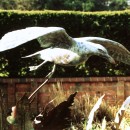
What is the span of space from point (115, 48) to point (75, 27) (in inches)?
231

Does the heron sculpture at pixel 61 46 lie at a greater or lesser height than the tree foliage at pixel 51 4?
greater

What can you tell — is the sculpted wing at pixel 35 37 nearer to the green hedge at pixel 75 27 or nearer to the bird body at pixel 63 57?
the bird body at pixel 63 57

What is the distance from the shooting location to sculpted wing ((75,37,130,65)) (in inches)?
83.6

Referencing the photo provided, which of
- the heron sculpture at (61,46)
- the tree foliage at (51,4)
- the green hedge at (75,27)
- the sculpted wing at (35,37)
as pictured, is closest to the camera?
the sculpted wing at (35,37)

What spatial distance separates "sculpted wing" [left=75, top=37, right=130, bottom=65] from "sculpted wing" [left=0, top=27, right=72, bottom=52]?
0.19 m

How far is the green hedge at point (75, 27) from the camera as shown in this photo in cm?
773

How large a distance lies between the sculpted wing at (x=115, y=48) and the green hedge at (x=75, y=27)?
5488mm

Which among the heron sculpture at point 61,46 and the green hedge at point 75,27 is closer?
the heron sculpture at point 61,46

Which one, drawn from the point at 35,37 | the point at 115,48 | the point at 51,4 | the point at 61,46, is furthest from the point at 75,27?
the point at 51,4

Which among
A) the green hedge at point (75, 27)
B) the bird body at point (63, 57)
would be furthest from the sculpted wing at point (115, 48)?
the green hedge at point (75, 27)

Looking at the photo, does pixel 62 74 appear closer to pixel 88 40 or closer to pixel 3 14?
pixel 3 14

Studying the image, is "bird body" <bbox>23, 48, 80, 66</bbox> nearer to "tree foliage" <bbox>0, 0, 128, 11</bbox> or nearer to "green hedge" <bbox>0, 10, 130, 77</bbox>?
"green hedge" <bbox>0, 10, 130, 77</bbox>

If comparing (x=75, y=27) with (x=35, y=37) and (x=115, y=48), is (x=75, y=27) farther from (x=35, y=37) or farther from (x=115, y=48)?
(x=35, y=37)

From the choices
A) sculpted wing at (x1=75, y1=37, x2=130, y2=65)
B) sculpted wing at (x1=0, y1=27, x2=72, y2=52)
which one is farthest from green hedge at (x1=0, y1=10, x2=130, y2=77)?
sculpted wing at (x1=0, y1=27, x2=72, y2=52)
